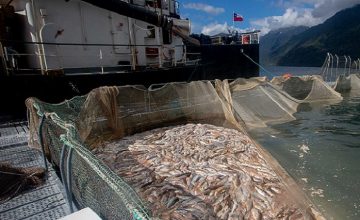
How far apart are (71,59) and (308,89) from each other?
15.1m

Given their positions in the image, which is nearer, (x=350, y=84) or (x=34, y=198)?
(x=34, y=198)

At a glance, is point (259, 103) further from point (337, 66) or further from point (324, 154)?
point (337, 66)

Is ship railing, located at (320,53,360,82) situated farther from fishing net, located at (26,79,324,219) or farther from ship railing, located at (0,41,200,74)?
ship railing, located at (0,41,200,74)

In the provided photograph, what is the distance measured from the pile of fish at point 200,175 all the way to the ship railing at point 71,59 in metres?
5.51

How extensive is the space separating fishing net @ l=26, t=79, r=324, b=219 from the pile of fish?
0.45 metres

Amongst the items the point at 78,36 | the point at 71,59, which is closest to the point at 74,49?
the point at 71,59

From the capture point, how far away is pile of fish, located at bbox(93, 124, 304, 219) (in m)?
5.18

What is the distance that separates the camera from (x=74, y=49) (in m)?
13.1

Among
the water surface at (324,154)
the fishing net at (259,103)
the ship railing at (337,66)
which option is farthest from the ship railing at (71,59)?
the ship railing at (337,66)

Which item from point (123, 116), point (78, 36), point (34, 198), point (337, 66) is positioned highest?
point (78, 36)

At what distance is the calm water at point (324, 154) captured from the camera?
6289 millimetres

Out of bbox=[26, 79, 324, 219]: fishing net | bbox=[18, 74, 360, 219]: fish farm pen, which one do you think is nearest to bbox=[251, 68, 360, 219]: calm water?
bbox=[18, 74, 360, 219]: fish farm pen

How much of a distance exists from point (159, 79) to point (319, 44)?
176168 millimetres

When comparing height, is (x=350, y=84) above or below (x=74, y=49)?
below
